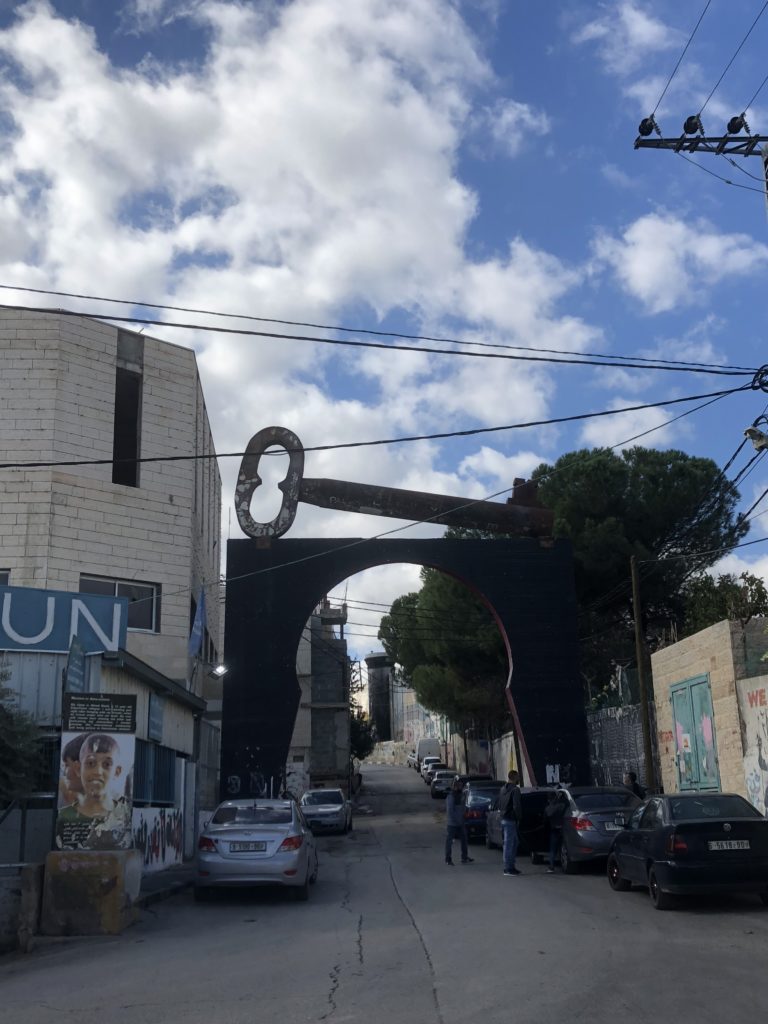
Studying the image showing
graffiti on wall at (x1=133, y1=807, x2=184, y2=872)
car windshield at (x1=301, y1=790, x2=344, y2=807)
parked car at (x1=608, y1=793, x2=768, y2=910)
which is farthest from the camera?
car windshield at (x1=301, y1=790, x2=344, y2=807)

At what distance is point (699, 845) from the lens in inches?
472

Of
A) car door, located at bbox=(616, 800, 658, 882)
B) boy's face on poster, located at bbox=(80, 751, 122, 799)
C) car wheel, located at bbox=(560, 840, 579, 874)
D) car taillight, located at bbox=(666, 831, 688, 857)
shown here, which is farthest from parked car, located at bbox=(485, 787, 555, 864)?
boy's face on poster, located at bbox=(80, 751, 122, 799)

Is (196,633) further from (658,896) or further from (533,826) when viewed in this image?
(658,896)

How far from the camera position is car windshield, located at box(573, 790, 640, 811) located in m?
17.7

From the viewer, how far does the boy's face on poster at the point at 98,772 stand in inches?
510

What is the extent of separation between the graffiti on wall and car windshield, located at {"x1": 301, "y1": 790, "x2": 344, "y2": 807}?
14.0 meters

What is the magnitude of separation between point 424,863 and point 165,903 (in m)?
7.66

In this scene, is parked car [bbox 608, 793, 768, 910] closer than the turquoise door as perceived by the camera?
Yes

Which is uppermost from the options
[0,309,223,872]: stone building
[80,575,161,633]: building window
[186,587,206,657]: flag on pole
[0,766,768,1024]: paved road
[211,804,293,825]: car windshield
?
[0,309,223,872]: stone building

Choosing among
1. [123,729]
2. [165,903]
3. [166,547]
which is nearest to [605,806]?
Answer: [165,903]

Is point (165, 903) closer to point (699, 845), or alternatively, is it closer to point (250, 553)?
point (699, 845)

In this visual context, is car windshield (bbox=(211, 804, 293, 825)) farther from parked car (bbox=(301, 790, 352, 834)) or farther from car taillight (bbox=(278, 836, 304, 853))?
parked car (bbox=(301, 790, 352, 834))

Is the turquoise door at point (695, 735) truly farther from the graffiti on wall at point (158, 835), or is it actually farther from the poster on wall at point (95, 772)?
the poster on wall at point (95, 772)

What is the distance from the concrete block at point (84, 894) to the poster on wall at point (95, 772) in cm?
57
